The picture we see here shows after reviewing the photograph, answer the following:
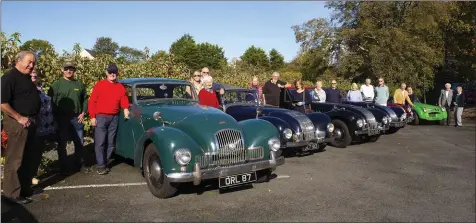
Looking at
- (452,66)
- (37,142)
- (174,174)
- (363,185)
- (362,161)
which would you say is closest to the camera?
(174,174)

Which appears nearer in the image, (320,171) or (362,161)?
(320,171)

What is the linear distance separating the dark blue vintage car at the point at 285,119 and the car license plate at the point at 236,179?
2.38 meters

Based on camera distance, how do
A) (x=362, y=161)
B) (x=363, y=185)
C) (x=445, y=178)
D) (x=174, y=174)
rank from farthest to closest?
(x=362, y=161) → (x=445, y=178) → (x=363, y=185) → (x=174, y=174)

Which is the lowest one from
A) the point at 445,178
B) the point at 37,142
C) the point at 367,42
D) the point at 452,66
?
the point at 445,178

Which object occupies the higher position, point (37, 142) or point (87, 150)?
point (37, 142)

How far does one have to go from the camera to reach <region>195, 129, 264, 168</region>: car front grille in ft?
15.8

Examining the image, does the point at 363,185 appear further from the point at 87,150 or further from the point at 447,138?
the point at 447,138

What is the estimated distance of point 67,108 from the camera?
5898 millimetres

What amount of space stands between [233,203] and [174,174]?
87cm

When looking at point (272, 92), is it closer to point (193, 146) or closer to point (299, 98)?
point (299, 98)

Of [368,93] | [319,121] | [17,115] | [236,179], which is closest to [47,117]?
[17,115]

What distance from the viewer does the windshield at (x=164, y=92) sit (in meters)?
6.27

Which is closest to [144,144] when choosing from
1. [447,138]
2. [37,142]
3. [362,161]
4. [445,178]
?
[37,142]

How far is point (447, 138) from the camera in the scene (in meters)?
11.5
